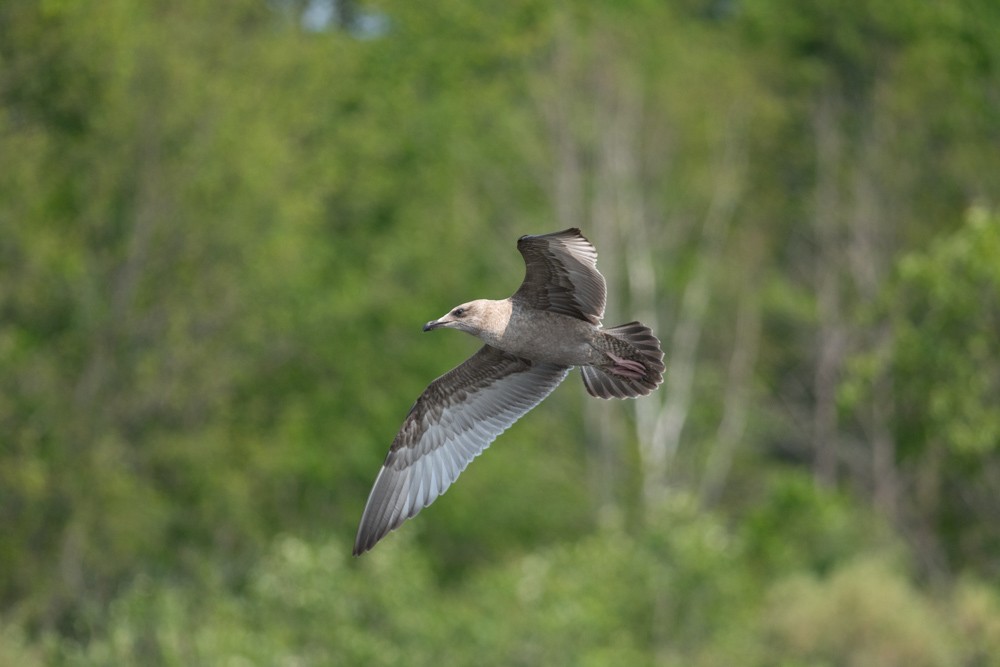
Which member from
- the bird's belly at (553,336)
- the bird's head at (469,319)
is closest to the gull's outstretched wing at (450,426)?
the bird's belly at (553,336)

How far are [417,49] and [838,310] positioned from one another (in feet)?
29.7

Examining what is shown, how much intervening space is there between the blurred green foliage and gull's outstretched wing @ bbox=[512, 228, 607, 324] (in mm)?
7418

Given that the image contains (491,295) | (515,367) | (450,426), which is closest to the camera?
(515,367)

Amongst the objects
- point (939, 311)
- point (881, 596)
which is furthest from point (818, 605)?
point (939, 311)

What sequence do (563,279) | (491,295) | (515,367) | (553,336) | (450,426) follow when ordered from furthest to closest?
(491,295) → (450,426) → (515,367) → (553,336) → (563,279)

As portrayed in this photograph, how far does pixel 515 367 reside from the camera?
1158 cm

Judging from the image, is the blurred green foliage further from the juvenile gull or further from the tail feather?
the tail feather

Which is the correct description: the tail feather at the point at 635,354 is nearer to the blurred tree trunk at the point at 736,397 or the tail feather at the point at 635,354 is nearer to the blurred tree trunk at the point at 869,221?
the blurred tree trunk at the point at 736,397

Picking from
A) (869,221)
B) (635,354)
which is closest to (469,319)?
(635,354)

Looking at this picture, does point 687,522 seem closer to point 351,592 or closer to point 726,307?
point 351,592

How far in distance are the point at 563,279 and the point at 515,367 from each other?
1.26m

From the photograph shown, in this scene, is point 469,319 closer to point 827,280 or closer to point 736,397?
point 736,397

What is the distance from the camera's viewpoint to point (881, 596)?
69.5 feet

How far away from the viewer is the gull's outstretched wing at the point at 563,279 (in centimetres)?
1012
